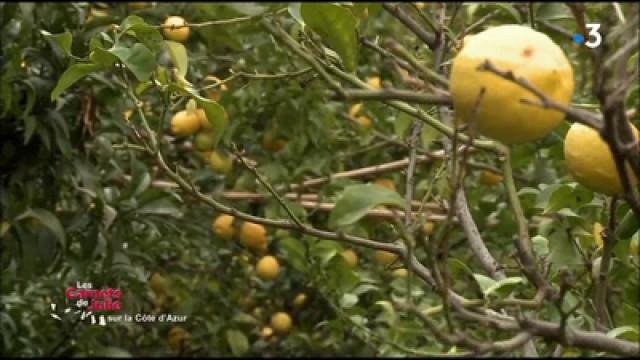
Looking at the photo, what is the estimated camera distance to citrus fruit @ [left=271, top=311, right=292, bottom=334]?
2490 mm

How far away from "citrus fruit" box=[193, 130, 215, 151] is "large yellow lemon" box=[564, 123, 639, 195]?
1.31m

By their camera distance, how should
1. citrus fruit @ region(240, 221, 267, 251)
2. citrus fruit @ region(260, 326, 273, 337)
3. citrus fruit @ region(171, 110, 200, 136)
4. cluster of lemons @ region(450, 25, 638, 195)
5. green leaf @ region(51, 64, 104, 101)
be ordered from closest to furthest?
cluster of lemons @ region(450, 25, 638, 195) < green leaf @ region(51, 64, 104, 101) < citrus fruit @ region(171, 110, 200, 136) < citrus fruit @ region(240, 221, 267, 251) < citrus fruit @ region(260, 326, 273, 337)

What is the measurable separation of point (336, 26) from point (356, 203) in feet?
0.56

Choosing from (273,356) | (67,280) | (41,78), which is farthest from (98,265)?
(273,356)

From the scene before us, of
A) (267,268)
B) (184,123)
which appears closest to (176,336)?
(267,268)

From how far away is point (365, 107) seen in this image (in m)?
2.09

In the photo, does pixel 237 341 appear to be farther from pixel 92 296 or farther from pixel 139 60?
pixel 139 60

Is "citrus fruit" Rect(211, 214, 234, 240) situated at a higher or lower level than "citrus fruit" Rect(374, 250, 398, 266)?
lower

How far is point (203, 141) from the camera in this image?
2.00 m

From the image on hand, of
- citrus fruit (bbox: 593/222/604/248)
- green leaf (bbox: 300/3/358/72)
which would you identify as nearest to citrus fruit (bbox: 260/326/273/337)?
citrus fruit (bbox: 593/222/604/248)

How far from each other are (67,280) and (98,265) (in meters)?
0.07

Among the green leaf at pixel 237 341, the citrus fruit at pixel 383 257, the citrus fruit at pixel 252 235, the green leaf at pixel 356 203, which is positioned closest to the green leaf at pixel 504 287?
the green leaf at pixel 356 203

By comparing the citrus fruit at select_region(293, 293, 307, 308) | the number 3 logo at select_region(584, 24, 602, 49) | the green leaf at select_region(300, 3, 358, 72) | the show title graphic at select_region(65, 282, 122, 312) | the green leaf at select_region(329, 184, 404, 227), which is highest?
the number 3 logo at select_region(584, 24, 602, 49)

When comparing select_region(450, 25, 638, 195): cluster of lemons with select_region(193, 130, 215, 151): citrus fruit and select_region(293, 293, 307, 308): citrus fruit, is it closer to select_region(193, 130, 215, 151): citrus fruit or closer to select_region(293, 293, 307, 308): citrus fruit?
select_region(193, 130, 215, 151): citrus fruit
